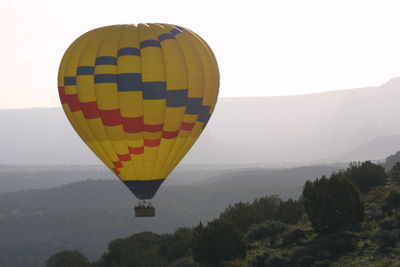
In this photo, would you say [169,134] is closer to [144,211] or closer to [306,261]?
[144,211]

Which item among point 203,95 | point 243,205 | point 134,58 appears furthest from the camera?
point 243,205

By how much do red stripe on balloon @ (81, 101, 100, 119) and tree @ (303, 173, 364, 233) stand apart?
1401 centimetres

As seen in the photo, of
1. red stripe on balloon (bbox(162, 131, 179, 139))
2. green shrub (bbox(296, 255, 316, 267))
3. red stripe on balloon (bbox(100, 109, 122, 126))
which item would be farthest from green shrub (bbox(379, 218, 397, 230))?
red stripe on balloon (bbox(100, 109, 122, 126))

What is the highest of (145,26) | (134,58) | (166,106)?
(145,26)

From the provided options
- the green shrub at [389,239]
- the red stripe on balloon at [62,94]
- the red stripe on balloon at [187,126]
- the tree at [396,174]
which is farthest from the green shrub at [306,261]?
the red stripe on balloon at [62,94]

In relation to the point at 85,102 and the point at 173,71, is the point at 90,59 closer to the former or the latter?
the point at 85,102

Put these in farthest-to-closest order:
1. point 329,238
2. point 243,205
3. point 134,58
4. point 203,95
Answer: point 243,205 < point 203,95 < point 134,58 < point 329,238

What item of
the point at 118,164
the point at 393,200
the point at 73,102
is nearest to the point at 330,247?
the point at 393,200

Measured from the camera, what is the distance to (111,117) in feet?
118

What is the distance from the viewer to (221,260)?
109 ft

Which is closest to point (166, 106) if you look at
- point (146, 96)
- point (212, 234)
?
point (146, 96)

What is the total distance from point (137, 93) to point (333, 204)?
45.0 ft

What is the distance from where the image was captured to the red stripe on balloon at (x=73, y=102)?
37062 mm

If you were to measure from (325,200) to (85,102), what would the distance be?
53.2 feet
